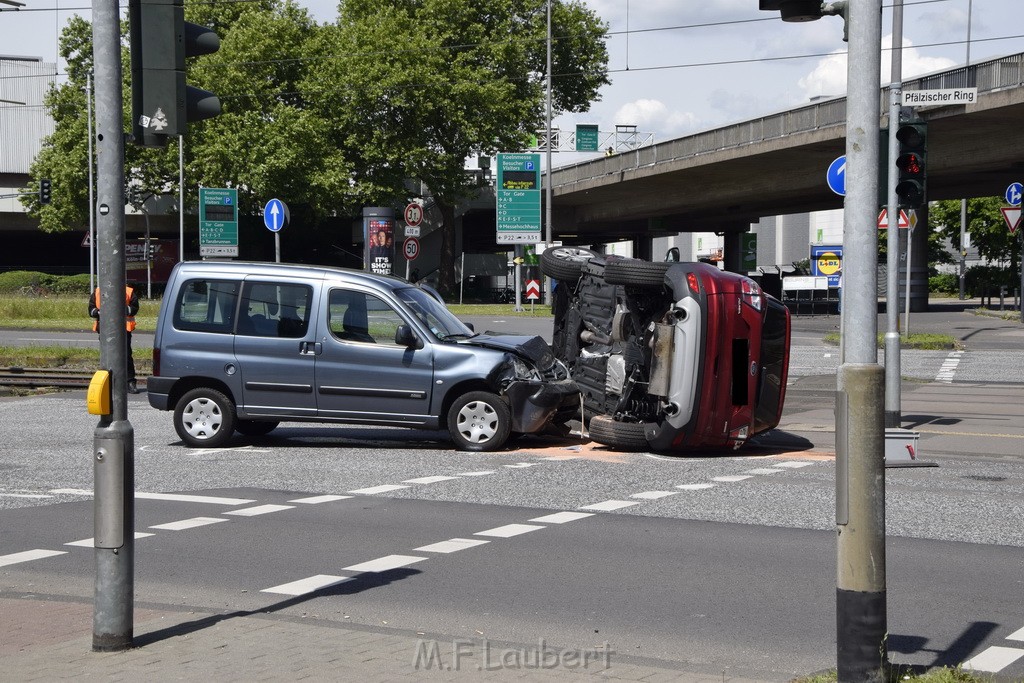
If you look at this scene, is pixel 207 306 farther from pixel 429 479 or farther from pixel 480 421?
pixel 429 479

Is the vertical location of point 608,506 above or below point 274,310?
below

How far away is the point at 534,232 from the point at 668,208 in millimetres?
13864

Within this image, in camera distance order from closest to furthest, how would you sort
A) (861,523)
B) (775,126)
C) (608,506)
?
(861,523)
(608,506)
(775,126)

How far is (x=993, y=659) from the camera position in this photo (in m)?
5.90

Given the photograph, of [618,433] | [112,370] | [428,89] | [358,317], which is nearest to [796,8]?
[112,370]

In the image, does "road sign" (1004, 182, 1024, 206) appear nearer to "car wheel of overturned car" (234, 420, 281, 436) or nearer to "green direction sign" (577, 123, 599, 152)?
"green direction sign" (577, 123, 599, 152)

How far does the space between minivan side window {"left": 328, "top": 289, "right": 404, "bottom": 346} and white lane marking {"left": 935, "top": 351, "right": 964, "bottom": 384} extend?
41.7 ft

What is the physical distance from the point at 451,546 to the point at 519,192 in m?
38.4

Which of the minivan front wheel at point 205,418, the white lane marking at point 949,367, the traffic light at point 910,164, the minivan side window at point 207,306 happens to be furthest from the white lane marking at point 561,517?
the white lane marking at point 949,367

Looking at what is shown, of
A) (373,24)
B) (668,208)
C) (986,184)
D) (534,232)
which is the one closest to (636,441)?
(534,232)

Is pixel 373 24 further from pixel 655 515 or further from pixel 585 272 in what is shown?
pixel 655 515

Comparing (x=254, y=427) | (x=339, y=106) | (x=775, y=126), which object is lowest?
(x=254, y=427)

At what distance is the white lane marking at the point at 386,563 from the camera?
7969 mm

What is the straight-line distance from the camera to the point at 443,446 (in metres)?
14.4
